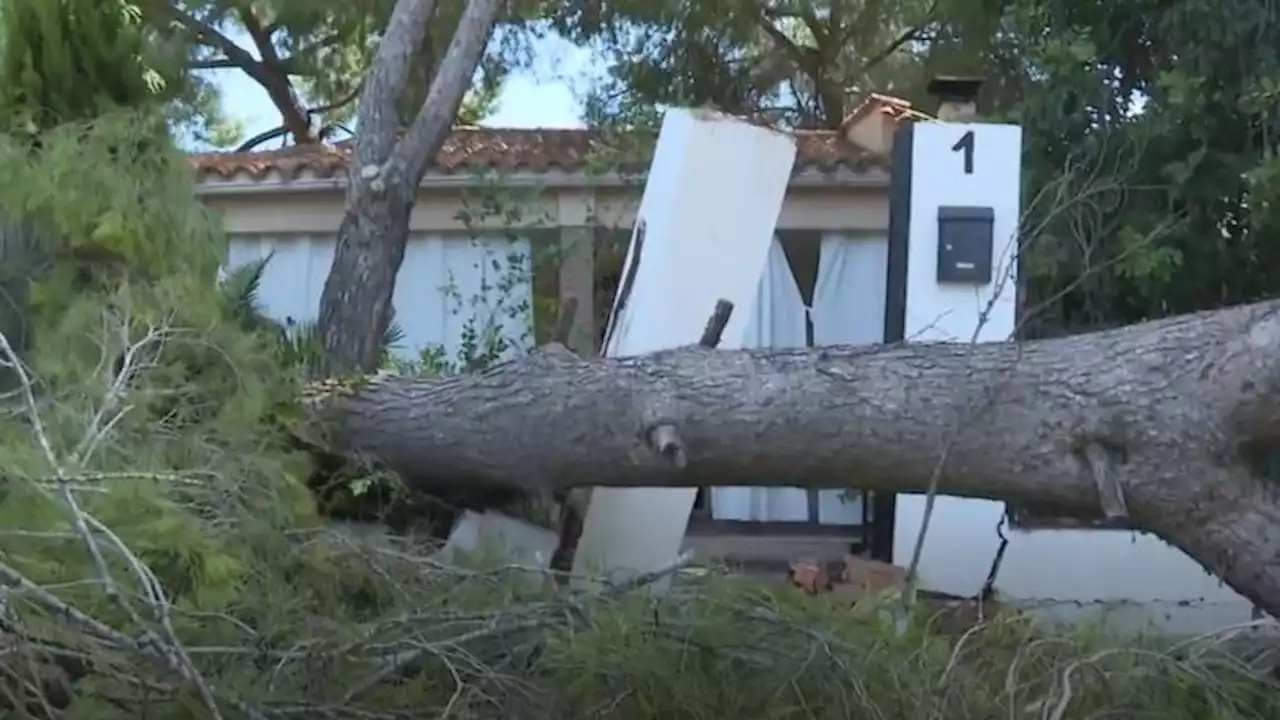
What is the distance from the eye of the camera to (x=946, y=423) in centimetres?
439

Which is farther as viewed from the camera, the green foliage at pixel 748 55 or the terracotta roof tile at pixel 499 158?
the green foliage at pixel 748 55

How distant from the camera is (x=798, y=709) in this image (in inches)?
142

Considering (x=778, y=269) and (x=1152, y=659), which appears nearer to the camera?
(x=1152, y=659)

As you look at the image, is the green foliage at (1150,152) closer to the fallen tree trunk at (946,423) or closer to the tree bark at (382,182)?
the fallen tree trunk at (946,423)

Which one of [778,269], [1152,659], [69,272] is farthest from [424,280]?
[1152,659]

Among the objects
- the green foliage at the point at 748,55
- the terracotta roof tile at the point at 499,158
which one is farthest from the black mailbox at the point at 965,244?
the green foliage at the point at 748,55

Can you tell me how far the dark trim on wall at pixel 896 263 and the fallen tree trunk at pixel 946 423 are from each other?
176cm

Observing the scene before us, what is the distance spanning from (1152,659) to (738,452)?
53.1 inches

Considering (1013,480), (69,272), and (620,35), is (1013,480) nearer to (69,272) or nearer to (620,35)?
(69,272)

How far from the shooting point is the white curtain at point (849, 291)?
27.5ft

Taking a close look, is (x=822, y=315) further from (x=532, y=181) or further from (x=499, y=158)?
(x=499, y=158)

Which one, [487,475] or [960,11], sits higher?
[960,11]

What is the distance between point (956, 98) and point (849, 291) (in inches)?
63.8

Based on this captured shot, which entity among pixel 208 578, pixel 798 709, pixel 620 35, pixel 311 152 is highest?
pixel 620 35
